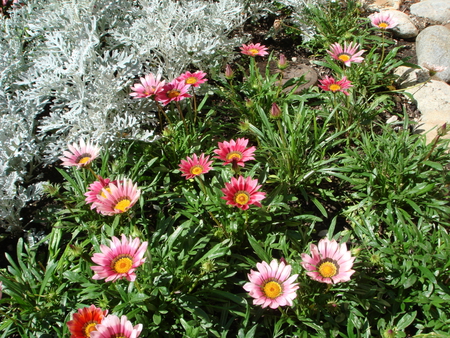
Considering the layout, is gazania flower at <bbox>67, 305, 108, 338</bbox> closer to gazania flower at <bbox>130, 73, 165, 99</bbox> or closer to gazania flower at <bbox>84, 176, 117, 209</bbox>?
gazania flower at <bbox>84, 176, 117, 209</bbox>

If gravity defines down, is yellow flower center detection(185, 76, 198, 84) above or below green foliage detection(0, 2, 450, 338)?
above

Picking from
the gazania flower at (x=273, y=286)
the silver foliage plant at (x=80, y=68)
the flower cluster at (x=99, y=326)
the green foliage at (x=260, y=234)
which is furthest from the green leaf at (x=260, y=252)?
the silver foliage plant at (x=80, y=68)

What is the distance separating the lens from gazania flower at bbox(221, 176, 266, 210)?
67.6 inches

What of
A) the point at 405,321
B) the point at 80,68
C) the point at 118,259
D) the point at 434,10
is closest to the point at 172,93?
the point at 80,68

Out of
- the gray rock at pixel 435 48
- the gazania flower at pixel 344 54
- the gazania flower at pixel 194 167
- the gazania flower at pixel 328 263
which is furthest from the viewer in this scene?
the gray rock at pixel 435 48

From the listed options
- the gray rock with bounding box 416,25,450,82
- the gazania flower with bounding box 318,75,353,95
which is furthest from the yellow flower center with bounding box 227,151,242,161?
the gray rock with bounding box 416,25,450,82

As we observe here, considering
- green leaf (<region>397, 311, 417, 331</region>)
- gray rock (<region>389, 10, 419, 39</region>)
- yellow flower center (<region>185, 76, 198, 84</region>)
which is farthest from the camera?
gray rock (<region>389, 10, 419, 39</region>)

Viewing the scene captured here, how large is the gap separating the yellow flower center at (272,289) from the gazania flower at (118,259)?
1.69 ft

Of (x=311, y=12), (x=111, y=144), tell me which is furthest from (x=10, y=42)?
(x=311, y=12)

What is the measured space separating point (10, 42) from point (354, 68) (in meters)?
2.67

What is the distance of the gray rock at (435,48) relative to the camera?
11.7ft

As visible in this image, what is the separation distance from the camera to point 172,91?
7.45 feet

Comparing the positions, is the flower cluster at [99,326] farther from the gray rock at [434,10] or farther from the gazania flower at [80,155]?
the gray rock at [434,10]

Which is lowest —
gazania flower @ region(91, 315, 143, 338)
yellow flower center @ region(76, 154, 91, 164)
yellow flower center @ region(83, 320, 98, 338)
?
yellow flower center @ region(83, 320, 98, 338)
